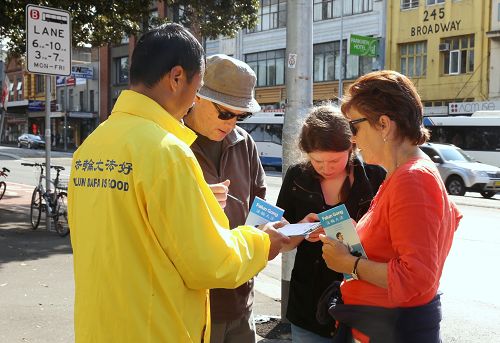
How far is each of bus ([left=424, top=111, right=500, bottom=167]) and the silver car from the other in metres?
3.92

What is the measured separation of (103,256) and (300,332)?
145 centimetres

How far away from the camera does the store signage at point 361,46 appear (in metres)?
29.8

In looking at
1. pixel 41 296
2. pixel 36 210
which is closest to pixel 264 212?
pixel 41 296

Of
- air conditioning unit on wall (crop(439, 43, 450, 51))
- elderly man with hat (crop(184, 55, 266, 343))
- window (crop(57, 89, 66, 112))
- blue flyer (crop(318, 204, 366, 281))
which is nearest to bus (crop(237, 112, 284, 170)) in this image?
air conditioning unit on wall (crop(439, 43, 450, 51))

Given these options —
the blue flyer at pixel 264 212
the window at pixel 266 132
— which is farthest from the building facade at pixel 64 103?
the blue flyer at pixel 264 212

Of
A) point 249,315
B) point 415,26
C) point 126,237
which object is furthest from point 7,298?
point 415,26

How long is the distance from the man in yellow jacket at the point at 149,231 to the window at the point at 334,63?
35367mm

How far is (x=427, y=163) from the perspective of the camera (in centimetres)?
212

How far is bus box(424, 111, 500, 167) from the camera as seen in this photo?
23.7 meters

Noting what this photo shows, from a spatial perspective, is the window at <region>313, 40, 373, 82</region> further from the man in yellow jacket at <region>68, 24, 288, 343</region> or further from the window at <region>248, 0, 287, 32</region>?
the man in yellow jacket at <region>68, 24, 288, 343</region>

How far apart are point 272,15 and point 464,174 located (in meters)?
26.2

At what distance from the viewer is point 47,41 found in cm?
819

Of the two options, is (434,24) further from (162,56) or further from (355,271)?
(162,56)

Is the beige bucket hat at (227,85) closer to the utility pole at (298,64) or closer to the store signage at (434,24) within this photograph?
the utility pole at (298,64)
